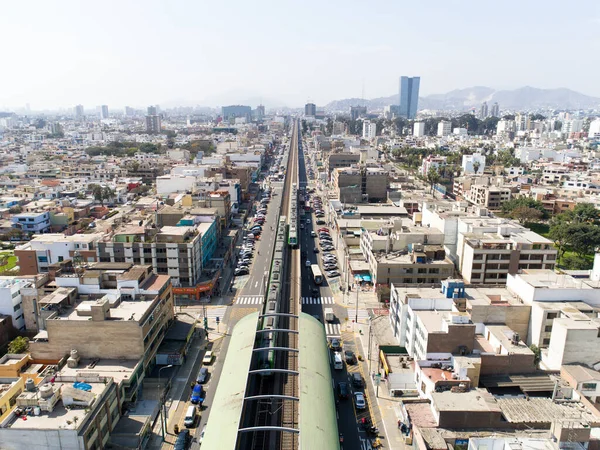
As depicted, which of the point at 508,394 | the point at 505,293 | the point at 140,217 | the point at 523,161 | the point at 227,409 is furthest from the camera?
Result: the point at 523,161

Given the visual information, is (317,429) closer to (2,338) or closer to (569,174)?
(2,338)

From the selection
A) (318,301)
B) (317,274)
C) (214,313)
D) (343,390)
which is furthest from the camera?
Answer: (317,274)

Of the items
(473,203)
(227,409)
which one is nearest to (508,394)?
(227,409)

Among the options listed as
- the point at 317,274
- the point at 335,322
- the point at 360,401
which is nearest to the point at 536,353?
the point at 360,401

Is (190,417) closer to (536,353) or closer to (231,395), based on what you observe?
(231,395)

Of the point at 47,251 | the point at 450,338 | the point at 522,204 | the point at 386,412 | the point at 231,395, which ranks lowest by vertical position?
the point at 386,412

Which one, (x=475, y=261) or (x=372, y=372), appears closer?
(x=372, y=372)

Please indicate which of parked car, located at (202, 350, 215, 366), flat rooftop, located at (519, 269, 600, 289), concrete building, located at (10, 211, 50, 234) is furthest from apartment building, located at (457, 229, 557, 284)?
concrete building, located at (10, 211, 50, 234)
